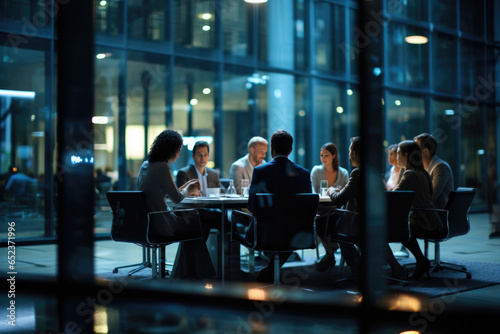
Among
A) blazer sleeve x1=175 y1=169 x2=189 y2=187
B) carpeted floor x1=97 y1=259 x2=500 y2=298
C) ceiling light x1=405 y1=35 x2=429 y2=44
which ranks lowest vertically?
carpeted floor x1=97 y1=259 x2=500 y2=298

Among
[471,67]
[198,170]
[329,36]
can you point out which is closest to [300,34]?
[329,36]

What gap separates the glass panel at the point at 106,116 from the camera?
9766 mm

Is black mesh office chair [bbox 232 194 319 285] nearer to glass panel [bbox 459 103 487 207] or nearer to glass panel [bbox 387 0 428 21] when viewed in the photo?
glass panel [bbox 387 0 428 21]

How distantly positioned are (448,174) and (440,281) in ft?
3.47

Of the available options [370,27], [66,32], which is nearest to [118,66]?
[66,32]

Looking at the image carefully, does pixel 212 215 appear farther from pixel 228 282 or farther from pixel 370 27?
pixel 370 27

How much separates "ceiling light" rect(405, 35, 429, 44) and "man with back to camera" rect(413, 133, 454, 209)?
8.69 meters

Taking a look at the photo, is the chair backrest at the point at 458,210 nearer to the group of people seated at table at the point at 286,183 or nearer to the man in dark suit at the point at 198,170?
the group of people seated at table at the point at 286,183

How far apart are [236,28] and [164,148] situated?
21.2 ft

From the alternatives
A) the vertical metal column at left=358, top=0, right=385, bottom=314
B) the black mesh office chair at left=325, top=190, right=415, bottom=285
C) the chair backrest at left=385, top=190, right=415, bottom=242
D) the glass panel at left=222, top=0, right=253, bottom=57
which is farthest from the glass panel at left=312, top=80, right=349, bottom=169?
the vertical metal column at left=358, top=0, right=385, bottom=314

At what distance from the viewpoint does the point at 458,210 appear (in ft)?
18.9

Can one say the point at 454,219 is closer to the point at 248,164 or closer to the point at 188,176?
the point at 248,164

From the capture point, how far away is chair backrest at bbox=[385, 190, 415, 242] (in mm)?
5000

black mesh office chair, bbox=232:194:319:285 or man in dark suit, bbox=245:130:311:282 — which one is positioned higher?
man in dark suit, bbox=245:130:311:282
